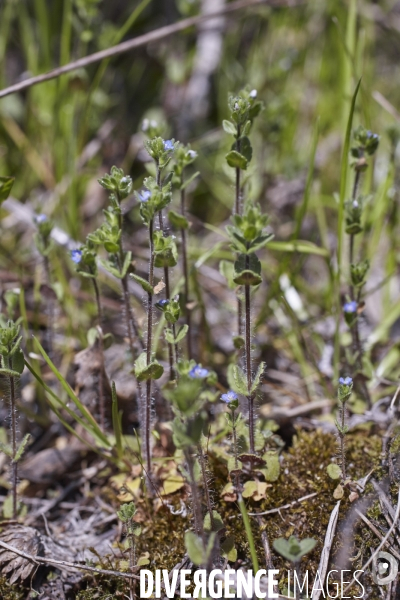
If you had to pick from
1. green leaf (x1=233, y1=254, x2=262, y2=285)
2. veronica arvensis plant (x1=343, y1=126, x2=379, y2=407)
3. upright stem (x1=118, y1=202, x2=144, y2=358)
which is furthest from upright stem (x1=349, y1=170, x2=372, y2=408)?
upright stem (x1=118, y1=202, x2=144, y2=358)

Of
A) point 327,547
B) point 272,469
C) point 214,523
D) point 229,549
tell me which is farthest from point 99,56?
point 327,547

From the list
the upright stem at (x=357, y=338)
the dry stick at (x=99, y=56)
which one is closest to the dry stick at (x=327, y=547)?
the upright stem at (x=357, y=338)

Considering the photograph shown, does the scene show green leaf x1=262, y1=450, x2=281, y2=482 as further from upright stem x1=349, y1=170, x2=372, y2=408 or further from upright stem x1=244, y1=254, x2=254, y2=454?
upright stem x1=349, y1=170, x2=372, y2=408

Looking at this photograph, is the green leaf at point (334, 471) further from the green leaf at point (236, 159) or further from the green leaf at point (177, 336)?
the green leaf at point (236, 159)

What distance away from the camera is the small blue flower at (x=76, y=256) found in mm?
2324

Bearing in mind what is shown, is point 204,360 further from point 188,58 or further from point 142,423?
point 188,58

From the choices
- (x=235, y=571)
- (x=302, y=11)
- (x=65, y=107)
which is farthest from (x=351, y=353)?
(x=302, y=11)

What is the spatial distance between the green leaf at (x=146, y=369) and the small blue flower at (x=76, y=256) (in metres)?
0.55

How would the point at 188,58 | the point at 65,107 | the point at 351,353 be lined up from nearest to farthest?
the point at 351,353 → the point at 65,107 → the point at 188,58

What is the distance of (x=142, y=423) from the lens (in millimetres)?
2375

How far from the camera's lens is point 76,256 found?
2.34m

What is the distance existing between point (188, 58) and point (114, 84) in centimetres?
72

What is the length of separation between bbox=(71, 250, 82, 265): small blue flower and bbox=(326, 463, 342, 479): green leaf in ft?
4.69

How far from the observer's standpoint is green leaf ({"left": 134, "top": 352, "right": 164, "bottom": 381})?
6.77ft
